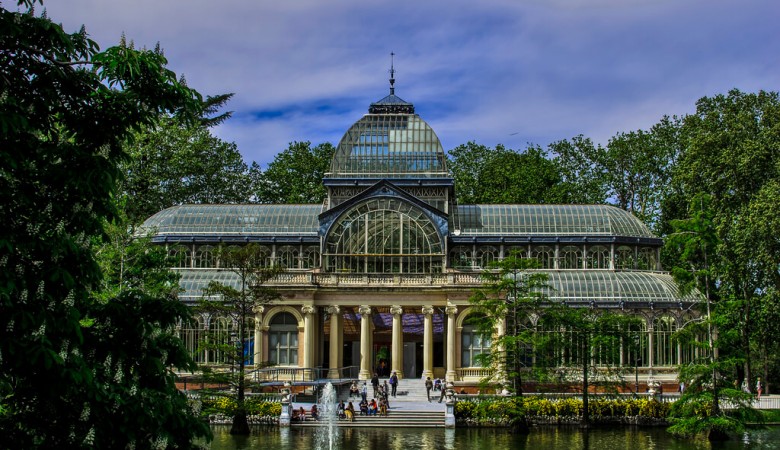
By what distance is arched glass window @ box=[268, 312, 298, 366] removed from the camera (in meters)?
63.4

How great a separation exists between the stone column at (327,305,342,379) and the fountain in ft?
17.0

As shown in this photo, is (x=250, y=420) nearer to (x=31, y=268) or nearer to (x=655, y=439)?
(x=655, y=439)

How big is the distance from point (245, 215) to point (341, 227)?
9.61 m

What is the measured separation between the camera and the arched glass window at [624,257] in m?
70.0

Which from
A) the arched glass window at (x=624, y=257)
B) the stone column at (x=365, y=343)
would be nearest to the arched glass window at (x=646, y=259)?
→ the arched glass window at (x=624, y=257)

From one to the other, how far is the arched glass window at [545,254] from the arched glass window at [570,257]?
66 centimetres

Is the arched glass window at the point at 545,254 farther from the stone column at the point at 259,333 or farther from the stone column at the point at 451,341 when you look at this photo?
the stone column at the point at 259,333

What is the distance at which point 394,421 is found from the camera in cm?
4953

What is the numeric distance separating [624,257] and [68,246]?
5926 centimetres

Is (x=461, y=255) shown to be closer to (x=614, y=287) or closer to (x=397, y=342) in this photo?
(x=397, y=342)

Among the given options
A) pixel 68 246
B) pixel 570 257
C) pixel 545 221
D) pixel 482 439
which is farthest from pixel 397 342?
pixel 68 246

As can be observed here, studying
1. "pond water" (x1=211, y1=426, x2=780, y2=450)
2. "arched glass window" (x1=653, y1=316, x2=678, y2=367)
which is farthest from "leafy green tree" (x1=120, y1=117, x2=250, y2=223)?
"arched glass window" (x1=653, y1=316, x2=678, y2=367)

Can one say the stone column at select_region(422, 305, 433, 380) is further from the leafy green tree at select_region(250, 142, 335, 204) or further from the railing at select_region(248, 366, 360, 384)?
the leafy green tree at select_region(250, 142, 335, 204)

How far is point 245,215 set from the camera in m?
72.3
